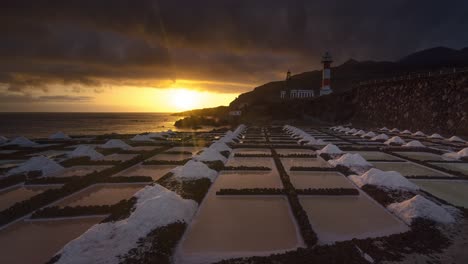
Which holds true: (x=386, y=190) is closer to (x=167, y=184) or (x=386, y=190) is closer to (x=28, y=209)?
(x=167, y=184)

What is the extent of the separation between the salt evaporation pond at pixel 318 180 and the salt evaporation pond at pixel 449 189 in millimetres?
3583

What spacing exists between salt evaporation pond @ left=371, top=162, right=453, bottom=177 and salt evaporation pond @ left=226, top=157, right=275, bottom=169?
7137 mm

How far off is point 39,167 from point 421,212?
19600mm

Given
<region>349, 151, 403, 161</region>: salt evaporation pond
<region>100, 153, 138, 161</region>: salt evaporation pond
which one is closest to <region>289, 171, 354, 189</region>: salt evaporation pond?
<region>349, 151, 403, 161</region>: salt evaporation pond

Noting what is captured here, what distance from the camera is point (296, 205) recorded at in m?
10.7

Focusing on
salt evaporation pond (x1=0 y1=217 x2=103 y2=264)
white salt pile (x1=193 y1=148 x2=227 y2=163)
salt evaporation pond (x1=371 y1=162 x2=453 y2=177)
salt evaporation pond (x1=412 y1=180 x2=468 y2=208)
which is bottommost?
salt evaporation pond (x1=0 y1=217 x2=103 y2=264)

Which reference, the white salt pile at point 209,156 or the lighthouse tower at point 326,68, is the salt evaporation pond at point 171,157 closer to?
the white salt pile at point 209,156

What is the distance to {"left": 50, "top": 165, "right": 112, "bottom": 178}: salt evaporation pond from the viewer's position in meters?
16.4

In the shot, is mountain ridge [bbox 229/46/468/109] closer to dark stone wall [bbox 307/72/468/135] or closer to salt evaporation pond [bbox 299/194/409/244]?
dark stone wall [bbox 307/72/468/135]

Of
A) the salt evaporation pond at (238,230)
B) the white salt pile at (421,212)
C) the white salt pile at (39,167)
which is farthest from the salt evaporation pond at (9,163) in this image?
the white salt pile at (421,212)

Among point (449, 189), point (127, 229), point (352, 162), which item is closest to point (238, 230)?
point (127, 229)

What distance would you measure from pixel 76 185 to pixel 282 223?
1063cm

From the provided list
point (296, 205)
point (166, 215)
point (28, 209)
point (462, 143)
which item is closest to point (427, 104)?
point (462, 143)

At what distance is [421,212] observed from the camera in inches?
368
